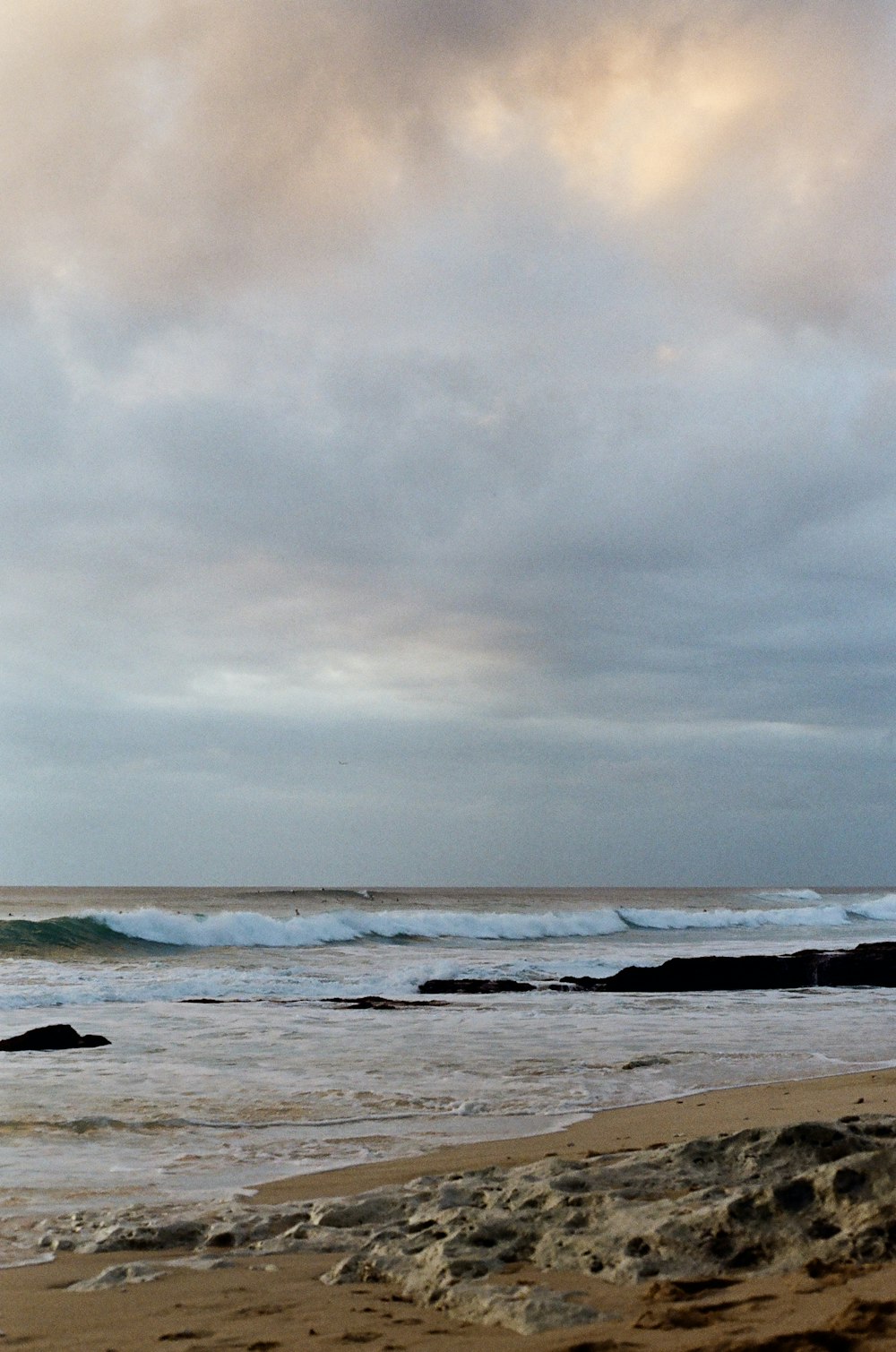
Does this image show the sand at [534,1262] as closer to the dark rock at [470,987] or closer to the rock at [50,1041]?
the rock at [50,1041]

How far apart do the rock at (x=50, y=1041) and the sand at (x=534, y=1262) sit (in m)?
7.23

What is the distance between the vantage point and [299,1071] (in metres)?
10.9

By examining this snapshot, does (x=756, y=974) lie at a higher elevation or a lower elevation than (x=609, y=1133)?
lower

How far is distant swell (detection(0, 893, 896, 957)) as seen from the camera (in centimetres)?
3550

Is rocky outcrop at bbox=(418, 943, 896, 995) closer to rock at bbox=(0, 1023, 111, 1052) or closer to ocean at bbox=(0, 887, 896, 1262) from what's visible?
ocean at bbox=(0, 887, 896, 1262)

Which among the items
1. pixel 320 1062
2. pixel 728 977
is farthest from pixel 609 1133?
pixel 728 977

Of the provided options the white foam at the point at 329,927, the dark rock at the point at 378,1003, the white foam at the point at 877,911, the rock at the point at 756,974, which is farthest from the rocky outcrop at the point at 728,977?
the white foam at the point at 877,911

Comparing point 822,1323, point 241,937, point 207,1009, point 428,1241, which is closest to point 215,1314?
point 428,1241

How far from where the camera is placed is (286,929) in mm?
41906

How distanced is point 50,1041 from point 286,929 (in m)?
30.0

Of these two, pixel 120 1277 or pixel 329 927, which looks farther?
pixel 329 927

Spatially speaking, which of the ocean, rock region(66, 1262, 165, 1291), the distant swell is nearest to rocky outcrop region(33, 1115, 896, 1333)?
rock region(66, 1262, 165, 1291)

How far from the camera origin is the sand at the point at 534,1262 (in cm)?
361

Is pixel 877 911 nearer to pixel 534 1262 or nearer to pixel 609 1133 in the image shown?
pixel 609 1133
